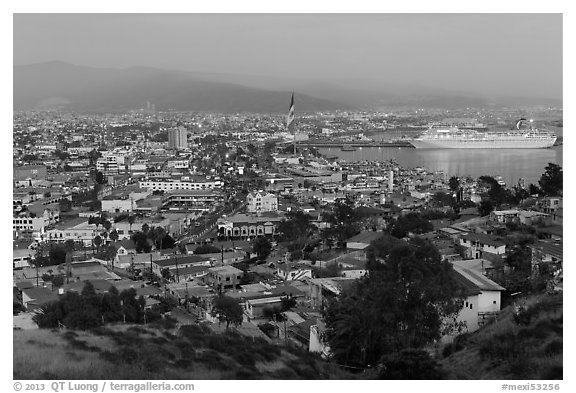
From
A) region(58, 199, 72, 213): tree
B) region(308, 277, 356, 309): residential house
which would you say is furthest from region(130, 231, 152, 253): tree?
region(58, 199, 72, 213): tree

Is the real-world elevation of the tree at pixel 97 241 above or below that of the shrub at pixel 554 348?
below

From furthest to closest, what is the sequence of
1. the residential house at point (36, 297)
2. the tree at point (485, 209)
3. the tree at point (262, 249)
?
1. the tree at point (485, 209)
2. the tree at point (262, 249)
3. the residential house at point (36, 297)

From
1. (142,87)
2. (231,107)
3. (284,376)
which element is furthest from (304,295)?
(231,107)

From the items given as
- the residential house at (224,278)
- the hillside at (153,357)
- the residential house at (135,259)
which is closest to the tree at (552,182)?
the residential house at (224,278)

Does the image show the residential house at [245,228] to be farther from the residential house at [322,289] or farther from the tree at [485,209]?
the residential house at [322,289]

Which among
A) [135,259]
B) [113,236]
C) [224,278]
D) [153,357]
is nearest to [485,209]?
[224,278]

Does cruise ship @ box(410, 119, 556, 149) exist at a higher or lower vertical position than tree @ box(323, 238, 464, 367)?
lower

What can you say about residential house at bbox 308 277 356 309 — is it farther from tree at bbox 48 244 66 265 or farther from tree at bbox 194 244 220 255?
tree at bbox 48 244 66 265
